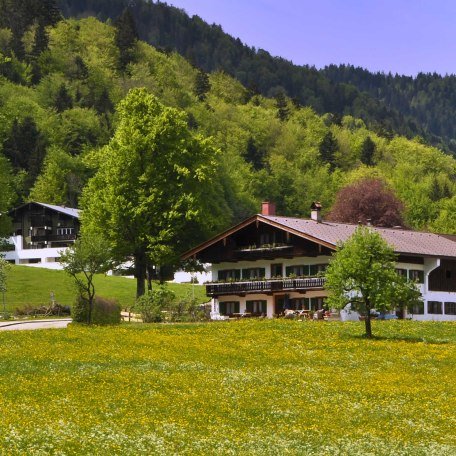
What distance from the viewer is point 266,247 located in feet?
263

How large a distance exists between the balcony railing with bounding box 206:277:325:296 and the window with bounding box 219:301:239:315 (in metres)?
1.28

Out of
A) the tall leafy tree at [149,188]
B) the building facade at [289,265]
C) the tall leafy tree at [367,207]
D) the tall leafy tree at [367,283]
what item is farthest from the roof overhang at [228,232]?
the tall leafy tree at [367,207]

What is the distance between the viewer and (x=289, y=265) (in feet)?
261

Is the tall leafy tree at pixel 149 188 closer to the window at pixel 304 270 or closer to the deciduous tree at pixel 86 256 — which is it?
the window at pixel 304 270

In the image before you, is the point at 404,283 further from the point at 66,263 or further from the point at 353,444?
the point at 353,444

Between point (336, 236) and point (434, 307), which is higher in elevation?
point (336, 236)

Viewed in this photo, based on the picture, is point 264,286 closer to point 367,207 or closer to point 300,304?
point 300,304

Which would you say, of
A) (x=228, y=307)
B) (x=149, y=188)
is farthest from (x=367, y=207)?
(x=149, y=188)

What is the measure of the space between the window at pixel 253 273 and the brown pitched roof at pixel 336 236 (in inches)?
136

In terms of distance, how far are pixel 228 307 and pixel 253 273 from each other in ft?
10.7

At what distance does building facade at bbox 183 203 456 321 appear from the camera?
76.8 m

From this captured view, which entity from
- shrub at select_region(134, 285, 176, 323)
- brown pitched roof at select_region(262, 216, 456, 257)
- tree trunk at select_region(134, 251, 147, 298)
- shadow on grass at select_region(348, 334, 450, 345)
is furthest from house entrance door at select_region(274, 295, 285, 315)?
shadow on grass at select_region(348, 334, 450, 345)

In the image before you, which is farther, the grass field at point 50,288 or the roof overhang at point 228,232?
the grass field at point 50,288

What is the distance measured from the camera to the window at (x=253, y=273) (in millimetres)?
81812
